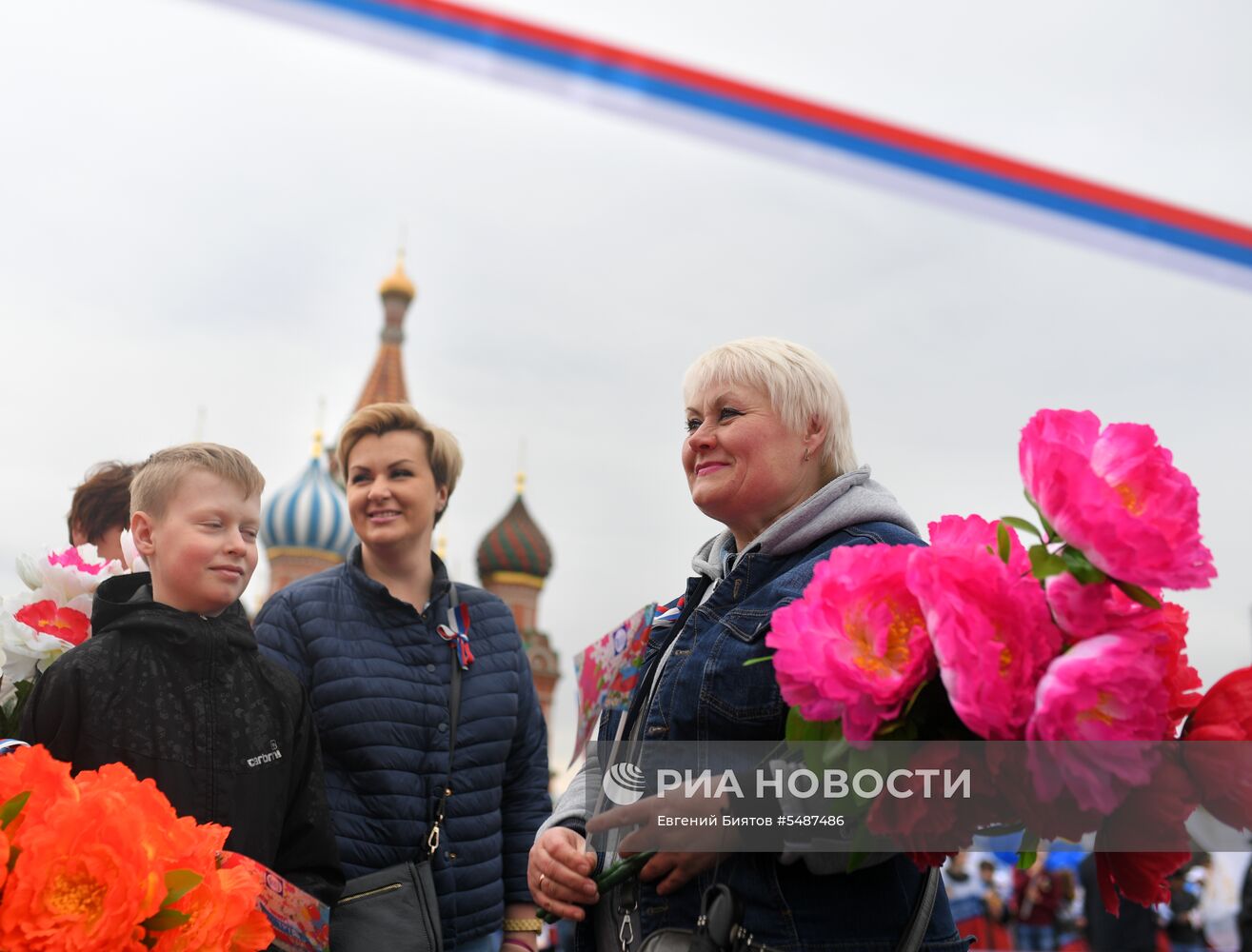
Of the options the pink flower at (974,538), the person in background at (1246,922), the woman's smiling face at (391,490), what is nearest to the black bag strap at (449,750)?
the woman's smiling face at (391,490)

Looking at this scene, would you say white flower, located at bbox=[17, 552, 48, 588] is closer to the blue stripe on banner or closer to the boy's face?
the boy's face

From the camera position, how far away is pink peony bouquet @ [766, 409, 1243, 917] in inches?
55.5

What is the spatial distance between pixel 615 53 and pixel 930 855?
1407 millimetres

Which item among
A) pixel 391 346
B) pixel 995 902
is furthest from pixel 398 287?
pixel 995 902

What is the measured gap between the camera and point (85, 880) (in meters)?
1.58

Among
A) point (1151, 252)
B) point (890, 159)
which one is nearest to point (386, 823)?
point (890, 159)

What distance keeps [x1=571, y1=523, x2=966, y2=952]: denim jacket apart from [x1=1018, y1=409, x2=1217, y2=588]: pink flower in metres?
0.59

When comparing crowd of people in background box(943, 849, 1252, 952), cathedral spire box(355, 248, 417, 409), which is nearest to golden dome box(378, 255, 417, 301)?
cathedral spire box(355, 248, 417, 409)

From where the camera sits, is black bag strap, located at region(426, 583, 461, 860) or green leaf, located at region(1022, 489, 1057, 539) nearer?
green leaf, located at region(1022, 489, 1057, 539)

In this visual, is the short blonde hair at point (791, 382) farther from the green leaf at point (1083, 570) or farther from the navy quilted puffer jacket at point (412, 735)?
the navy quilted puffer jacket at point (412, 735)

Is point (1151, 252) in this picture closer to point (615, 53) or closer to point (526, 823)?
point (615, 53)

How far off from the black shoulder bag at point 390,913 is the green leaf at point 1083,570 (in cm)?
178

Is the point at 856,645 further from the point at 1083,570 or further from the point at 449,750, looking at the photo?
the point at 449,750

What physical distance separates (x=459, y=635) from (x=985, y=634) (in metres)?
1.91
